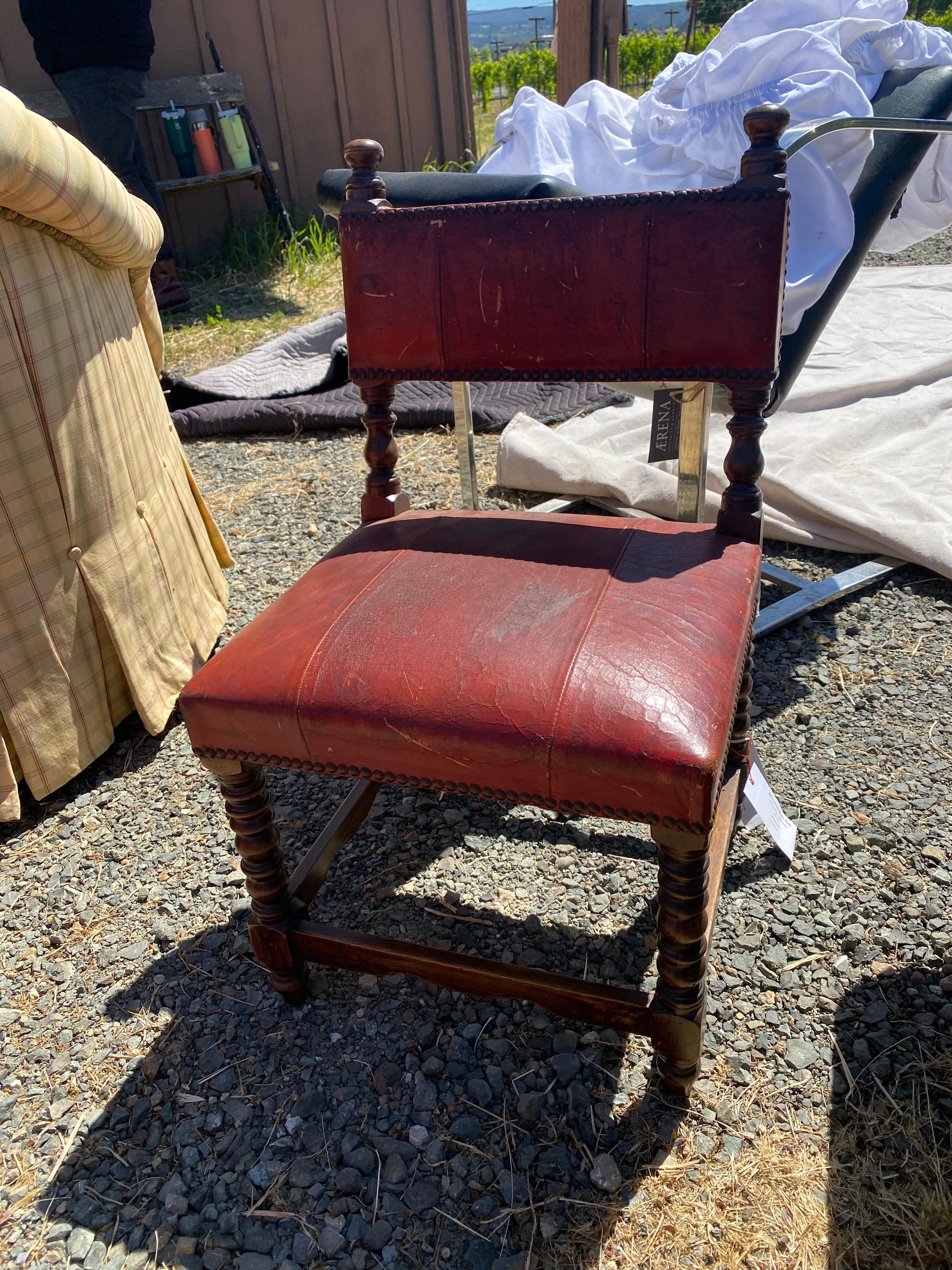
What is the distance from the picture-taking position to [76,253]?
1792mm

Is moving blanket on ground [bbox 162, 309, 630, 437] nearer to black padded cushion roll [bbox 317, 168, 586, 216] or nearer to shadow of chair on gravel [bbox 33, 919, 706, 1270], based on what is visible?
black padded cushion roll [bbox 317, 168, 586, 216]

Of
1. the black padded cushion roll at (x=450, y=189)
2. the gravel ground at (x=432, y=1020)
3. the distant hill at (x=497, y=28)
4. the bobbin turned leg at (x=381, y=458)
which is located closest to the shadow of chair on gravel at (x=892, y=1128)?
the gravel ground at (x=432, y=1020)

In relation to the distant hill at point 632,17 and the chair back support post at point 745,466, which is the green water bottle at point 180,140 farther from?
the chair back support post at point 745,466

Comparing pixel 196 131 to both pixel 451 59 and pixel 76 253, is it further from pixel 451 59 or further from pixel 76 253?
pixel 76 253

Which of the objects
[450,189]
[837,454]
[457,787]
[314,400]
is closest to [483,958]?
[457,787]

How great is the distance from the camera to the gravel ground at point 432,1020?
116cm

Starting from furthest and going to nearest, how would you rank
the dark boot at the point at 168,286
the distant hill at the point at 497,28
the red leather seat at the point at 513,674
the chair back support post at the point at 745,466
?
the distant hill at the point at 497,28 → the dark boot at the point at 168,286 → the chair back support post at the point at 745,466 → the red leather seat at the point at 513,674

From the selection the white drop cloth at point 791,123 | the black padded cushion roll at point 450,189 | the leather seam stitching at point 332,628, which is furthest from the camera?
the white drop cloth at point 791,123

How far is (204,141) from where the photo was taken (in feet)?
17.7

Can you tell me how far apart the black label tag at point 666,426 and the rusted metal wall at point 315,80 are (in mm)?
4833

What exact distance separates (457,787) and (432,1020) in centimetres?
51

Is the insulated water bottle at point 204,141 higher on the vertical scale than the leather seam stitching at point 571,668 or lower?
higher

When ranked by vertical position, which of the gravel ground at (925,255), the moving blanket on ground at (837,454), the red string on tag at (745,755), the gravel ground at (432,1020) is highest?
A: the red string on tag at (745,755)

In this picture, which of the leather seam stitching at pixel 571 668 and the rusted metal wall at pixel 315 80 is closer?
the leather seam stitching at pixel 571 668
